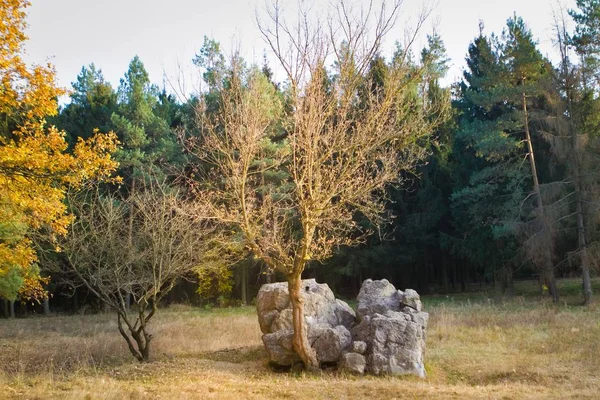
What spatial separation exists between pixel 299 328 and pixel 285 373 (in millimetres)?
975

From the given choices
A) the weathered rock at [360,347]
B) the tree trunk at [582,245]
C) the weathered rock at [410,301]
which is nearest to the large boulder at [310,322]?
the weathered rock at [360,347]

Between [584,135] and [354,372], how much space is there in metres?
16.4

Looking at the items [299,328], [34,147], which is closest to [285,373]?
[299,328]

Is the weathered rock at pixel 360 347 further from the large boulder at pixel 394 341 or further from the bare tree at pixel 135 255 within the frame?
the bare tree at pixel 135 255

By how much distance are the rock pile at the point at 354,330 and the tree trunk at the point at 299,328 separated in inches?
12.6

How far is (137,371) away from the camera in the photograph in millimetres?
10102

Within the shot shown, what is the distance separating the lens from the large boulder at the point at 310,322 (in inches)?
432

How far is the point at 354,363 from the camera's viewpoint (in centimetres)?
1045

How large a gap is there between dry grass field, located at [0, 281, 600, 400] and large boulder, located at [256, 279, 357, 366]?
50 centimetres

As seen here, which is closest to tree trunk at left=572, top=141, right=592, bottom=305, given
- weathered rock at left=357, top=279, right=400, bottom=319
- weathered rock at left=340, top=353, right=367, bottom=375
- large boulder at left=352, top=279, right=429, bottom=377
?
weathered rock at left=357, top=279, right=400, bottom=319

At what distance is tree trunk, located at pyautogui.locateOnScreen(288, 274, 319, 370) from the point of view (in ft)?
34.2

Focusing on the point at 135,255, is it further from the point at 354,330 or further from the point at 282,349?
the point at 354,330

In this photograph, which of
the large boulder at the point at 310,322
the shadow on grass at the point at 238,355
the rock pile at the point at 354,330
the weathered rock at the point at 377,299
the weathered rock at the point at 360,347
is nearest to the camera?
A: the rock pile at the point at 354,330

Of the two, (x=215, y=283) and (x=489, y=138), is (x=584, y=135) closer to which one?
(x=489, y=138)
